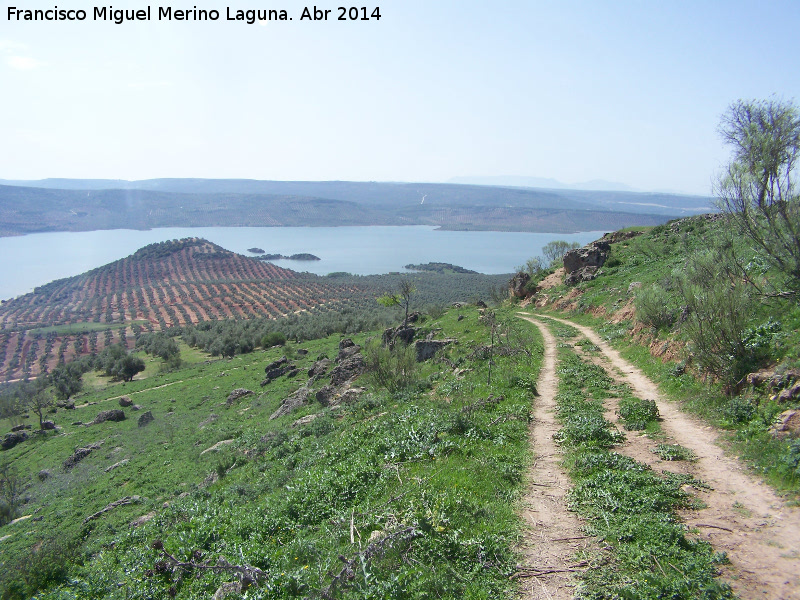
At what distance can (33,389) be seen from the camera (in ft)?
116

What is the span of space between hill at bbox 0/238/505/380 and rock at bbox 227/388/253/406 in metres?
21.5

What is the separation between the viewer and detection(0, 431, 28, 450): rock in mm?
23469

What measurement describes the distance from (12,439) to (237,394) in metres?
11.8

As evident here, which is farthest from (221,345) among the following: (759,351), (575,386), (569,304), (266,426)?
(759,351)

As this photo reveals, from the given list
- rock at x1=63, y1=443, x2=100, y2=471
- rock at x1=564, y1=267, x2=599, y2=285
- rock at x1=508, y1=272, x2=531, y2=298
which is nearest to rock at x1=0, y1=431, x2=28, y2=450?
rock at x1=63, y1=443, x2=100, y2=471

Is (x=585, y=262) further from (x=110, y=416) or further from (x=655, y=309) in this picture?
(x=110, y=416)

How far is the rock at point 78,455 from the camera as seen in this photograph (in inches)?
733

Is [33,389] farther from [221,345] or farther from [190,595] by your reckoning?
[190,595]

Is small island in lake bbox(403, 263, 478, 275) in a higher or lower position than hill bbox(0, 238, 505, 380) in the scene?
higher

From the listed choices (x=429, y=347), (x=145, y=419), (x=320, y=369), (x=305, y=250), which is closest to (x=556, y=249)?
(x=429, y=347)

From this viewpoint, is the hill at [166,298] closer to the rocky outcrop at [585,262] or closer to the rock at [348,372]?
the rocky outcrop at [585,262]

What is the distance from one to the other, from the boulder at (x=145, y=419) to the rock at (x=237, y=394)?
384cm

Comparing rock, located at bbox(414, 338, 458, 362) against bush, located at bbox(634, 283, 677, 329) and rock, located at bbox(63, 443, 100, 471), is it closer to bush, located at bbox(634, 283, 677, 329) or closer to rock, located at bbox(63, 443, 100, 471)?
bush, located at bbox(634, 283, 677, 329)

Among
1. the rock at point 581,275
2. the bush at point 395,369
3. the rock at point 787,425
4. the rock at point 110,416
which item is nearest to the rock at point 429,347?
the bush at point 395,369
